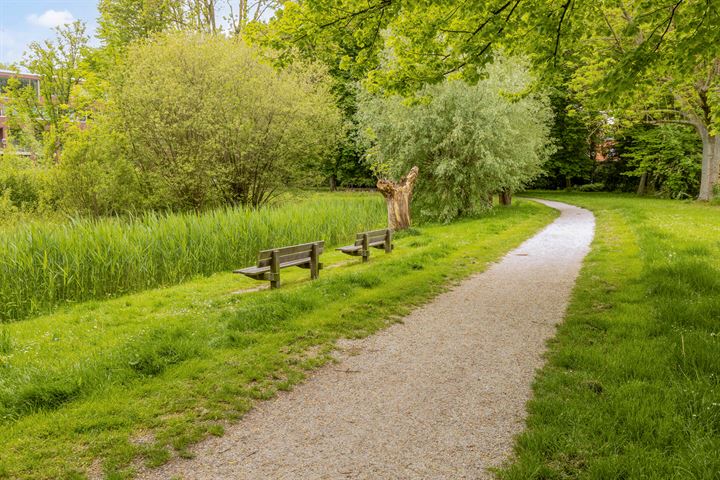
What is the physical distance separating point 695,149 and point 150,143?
35.0m

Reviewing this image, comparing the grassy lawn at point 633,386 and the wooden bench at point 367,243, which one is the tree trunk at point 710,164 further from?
the wooden bench at point 367,243

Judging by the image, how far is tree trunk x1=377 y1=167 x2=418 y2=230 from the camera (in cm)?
1542

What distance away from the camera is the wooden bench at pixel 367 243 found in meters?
11.0

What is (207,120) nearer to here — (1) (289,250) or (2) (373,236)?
(2) (373,236)

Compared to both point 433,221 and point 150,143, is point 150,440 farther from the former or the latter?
point 433,221

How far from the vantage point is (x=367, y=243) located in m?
11.3

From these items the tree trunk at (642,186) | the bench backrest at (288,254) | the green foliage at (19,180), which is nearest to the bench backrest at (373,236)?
the bench backrest at (288,254)

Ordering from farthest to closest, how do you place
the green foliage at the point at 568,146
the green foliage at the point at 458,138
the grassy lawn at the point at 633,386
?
the green foliage at the point at 568,146
the green foliage at the point at 458,138
the grassy lawn at the point at 633,386

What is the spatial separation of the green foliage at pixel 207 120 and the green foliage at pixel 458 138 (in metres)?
3.35

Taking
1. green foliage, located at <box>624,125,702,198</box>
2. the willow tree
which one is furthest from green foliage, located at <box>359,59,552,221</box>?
green foliage, located at <box>624,125,702,198</box>

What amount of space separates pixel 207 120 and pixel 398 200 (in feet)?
23.9

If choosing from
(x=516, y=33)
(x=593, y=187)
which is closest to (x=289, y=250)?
(x=516, y=33)

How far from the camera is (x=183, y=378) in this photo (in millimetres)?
4590

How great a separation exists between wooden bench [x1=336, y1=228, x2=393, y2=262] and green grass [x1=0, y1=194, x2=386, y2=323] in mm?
2632
